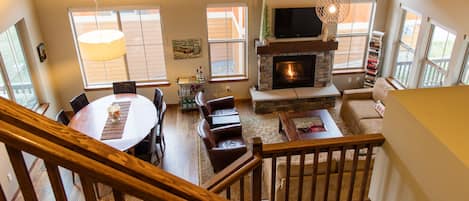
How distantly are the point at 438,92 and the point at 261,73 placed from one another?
560 cm

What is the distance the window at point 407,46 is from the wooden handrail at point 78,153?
23.7 ft

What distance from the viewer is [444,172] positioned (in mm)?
1851

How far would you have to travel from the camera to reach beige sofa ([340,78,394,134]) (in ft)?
21.5

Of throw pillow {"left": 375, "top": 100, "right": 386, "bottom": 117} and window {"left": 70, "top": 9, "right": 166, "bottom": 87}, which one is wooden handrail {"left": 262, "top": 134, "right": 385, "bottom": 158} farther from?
window {"left": 70, "top": 9, "right": 166, "bottom": 87}

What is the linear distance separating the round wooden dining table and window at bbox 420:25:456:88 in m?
4.96

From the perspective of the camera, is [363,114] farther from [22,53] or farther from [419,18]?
[22,53]

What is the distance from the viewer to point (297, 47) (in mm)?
7680

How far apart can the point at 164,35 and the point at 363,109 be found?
13.5 feet

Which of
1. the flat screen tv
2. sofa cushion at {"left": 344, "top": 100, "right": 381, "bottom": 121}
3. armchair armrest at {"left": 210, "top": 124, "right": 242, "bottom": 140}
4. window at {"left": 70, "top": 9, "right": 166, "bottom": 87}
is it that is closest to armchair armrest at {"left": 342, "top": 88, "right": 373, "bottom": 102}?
sofa cushion at {"left": 344, "top": 100, "right": 381, "bottom": 121}

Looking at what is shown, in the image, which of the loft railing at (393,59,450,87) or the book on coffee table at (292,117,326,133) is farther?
the loft railing at (393,59,450,87)

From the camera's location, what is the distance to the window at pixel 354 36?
8.00 m

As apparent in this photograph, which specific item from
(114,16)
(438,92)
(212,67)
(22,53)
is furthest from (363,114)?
(22,53)

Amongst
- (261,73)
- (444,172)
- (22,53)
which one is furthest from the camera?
(261,73)

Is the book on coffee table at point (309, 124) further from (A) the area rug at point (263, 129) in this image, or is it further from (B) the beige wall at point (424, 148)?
(B) the beige wall at point (424, 148)
